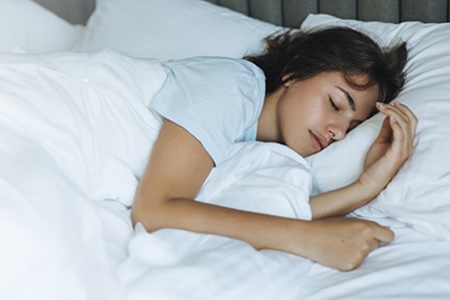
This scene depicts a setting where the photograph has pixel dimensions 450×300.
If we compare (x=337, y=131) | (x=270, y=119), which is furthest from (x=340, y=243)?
(x=270, y=119)

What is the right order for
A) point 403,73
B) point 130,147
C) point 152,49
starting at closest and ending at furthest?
point 130,147 → point 403,73 → point 152,49

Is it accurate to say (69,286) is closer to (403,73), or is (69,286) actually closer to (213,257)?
(213,257)

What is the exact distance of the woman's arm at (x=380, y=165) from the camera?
1.15m

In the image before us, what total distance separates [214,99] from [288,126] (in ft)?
0.62

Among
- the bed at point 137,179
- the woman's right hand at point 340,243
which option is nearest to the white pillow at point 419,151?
the bed at point 137,179

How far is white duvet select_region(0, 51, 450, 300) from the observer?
2.96 feet

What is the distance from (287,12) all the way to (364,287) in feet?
Answer: 3.29

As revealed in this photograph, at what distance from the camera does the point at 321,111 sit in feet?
4.21

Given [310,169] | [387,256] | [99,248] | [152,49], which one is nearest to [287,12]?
[152,49]

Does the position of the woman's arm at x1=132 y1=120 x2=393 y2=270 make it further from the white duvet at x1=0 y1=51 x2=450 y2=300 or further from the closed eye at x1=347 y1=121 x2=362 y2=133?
the closed eye at x1=347 y1=121 x2=362 y2=133

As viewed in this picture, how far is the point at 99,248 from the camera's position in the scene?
0.98 metres

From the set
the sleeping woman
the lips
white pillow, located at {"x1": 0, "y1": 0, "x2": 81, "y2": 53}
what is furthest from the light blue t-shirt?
white pillow, located at {"x1": 0, "y1": 0, "x2": 81, "y2": 53}

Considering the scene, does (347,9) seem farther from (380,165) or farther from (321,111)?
(380,165)

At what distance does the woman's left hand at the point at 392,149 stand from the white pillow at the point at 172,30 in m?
0.57
